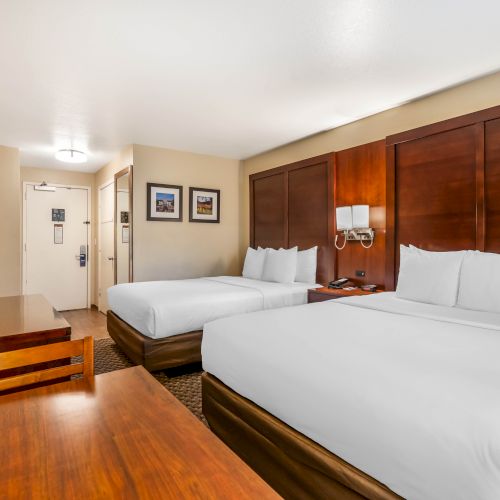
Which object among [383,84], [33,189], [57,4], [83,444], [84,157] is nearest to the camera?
[83,444]

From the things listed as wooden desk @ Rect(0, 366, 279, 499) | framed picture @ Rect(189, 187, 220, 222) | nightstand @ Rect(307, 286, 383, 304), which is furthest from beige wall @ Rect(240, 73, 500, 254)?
wooden desk @ Rect(0, 366, 279, 499)

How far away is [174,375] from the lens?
314 centimetres

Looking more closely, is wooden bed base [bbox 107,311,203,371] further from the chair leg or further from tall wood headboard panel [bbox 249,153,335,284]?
tall wood headboard panel [bbox 249,153,335,284]

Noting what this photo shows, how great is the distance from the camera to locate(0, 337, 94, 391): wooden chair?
1179mm

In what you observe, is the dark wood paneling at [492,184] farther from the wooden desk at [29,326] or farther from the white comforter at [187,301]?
the wooden desk at [29,326]

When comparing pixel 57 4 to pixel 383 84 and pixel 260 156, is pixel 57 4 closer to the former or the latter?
pixel 383 84

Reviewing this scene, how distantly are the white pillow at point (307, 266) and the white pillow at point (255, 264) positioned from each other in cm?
52

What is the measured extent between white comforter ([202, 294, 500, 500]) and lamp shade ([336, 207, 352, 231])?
1705mm

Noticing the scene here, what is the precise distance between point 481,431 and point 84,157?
17.6 ft

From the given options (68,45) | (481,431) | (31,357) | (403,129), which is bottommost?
(481,431)

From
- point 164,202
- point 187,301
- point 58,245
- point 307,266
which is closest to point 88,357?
point 187,301

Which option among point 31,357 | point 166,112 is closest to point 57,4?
point 166,112

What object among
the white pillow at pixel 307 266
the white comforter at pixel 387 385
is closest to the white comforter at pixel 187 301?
the white pillow at pixel 307 266

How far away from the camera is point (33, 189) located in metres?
5.99
